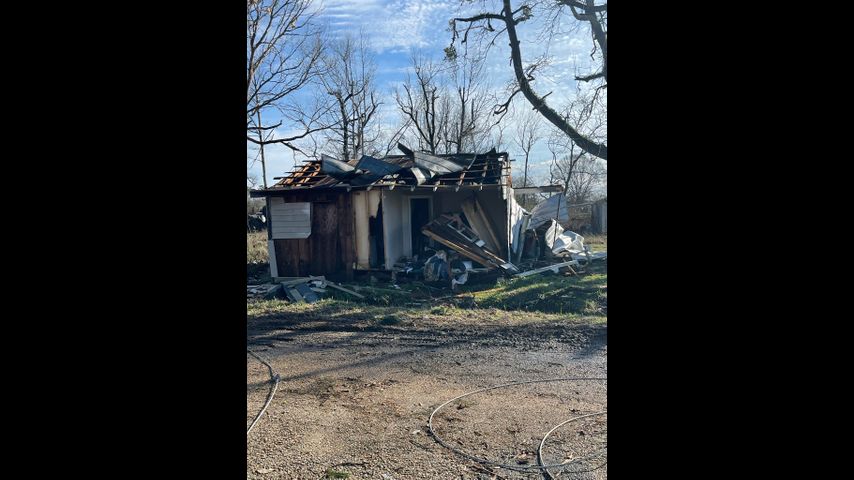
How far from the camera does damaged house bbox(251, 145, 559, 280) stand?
1476 cm

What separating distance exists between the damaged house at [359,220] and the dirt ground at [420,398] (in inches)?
192

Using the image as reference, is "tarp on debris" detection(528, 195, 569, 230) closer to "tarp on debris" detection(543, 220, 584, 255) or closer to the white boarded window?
"tarp on debris" detection(543, 220, 584, 255)

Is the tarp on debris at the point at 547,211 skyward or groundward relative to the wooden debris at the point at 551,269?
skyward

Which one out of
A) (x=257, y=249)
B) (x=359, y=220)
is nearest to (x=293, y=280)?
(x=359, y=220)

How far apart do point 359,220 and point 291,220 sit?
1934 millimetres

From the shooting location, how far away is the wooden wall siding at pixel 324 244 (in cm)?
1470

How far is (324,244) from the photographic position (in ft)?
48.8

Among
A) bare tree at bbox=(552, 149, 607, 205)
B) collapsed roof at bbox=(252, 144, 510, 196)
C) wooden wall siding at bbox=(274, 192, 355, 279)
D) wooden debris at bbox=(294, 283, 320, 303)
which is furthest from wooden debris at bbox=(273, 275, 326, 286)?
bare tree at bbox=(552, 149, 607, 205)

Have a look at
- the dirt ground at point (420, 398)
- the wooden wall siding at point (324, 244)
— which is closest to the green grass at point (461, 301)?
the dirt ground at point (420, 398)

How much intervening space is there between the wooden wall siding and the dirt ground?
473 cm

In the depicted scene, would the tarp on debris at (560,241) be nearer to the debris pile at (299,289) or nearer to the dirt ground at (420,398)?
the dirt ground at (420,398)
